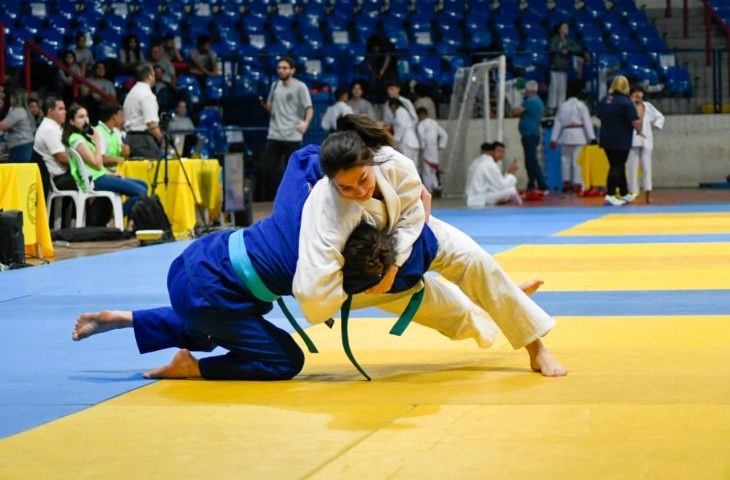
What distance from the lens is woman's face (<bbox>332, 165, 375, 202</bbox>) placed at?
477cm

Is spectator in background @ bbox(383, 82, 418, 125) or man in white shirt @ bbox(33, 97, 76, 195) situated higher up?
spectator in background @ bbox(383, 82, 418, 125)

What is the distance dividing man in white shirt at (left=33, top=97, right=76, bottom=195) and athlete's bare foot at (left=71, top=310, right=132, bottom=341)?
8436 mm

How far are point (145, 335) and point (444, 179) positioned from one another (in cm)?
1879

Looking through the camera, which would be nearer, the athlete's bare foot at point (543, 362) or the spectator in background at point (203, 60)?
the athlete's bare foot at point (543, 362)

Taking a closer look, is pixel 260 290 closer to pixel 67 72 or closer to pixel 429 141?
pixel 67 72

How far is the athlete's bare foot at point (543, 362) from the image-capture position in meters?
5.23

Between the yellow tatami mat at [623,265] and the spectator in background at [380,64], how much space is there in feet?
40.2

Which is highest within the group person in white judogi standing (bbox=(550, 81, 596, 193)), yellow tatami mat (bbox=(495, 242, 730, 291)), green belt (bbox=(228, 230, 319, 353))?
person in white judogi standing (bbox=(550, 81, 596, 193))

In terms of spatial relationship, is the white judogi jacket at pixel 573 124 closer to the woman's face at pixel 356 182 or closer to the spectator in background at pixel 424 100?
the spectator in background at pixel 424 100

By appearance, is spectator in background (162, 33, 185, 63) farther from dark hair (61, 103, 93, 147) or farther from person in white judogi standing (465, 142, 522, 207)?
dark hair (61, 103, 93, 147)

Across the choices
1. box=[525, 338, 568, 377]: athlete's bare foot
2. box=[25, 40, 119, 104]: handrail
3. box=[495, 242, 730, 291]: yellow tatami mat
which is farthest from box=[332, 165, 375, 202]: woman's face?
box=[25, 40, 119, 104]: handrail

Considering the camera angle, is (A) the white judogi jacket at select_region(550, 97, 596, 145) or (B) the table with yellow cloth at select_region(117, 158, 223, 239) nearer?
(B) the table with yellow cloth at select_region(117, 158, 223, 239)

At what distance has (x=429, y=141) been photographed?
903 inches

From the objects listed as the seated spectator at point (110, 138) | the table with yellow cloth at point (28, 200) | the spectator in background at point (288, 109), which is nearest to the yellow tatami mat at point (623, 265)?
the table with yellow cloth at point (28, 200)
